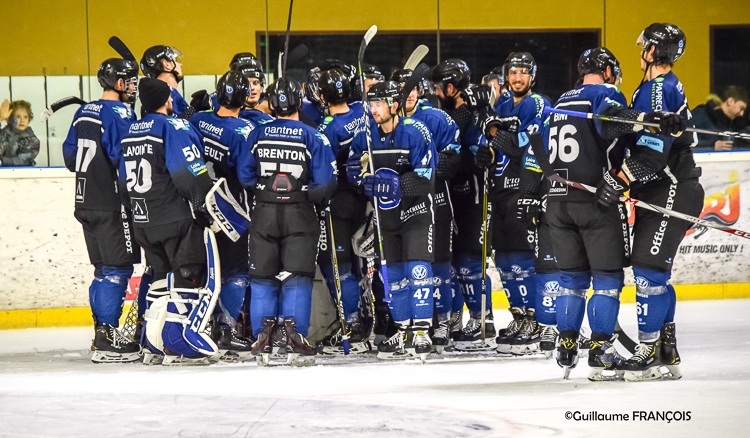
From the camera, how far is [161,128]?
6.11m

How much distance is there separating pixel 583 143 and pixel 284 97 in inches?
62.2

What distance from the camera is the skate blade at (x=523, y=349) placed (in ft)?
21.3

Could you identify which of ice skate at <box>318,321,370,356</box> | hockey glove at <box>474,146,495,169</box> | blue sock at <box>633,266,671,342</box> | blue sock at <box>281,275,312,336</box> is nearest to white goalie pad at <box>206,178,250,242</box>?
blue sock at <box>281,275,312,336</box>

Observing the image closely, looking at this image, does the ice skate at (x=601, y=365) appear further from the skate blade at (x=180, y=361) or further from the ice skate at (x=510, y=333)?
the skate blade at (x=180, y=361)

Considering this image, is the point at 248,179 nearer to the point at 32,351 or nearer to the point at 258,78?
the point at 258,78

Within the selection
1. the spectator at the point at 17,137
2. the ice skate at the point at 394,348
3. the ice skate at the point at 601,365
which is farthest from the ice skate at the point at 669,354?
the spectator at the point at 17,137

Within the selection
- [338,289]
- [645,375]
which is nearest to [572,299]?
Answer: [645,375]

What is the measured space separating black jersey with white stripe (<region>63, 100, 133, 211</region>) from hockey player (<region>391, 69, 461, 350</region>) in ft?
5.22

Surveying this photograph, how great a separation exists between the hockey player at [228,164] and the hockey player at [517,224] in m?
1.43

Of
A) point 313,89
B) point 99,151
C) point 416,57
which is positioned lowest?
point 99,151

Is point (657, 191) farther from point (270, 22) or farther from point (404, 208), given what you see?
point (270, 22)

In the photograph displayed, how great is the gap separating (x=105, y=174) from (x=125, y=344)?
37.0 inches

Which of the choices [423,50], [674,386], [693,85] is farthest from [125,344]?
[693,85]

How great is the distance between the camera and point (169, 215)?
20.2ft
